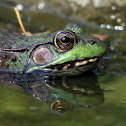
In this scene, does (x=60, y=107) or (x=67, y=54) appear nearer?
(x=60, y=107)

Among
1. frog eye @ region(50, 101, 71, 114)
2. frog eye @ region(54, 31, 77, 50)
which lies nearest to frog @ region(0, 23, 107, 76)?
frog eye @ region(54, 31, 77, 50)

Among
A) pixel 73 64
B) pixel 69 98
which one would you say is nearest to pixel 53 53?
pixel 73 64

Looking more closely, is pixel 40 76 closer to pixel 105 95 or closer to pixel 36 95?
pixel 36 95

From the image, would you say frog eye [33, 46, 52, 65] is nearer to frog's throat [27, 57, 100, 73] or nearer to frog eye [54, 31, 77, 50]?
frog's throat [27, 57, 100, 73]

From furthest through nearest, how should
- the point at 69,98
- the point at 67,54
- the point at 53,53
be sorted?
1. the point at 53,53
2. the point at 67,54
3. the point at 69,98

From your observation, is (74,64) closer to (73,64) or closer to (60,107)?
(73,64)

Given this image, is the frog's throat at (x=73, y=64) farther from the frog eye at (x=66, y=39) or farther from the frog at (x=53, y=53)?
the frog eye at (x=66, y=39)

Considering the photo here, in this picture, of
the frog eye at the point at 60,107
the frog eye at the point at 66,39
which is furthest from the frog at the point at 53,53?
the frog eye at the point at 60,107

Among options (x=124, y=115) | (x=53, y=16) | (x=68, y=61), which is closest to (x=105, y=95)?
(x=124, y=115)
